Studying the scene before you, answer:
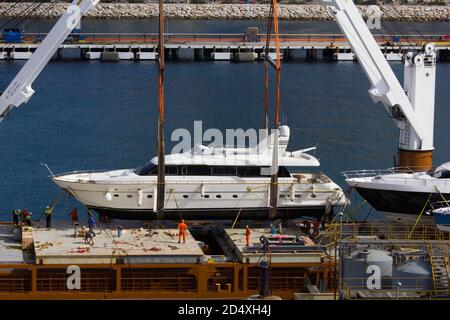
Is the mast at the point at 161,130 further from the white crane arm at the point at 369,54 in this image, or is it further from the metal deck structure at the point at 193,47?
the metal deck structure at the point at 193,47

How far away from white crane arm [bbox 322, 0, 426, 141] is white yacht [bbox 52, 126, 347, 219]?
373 centimetres

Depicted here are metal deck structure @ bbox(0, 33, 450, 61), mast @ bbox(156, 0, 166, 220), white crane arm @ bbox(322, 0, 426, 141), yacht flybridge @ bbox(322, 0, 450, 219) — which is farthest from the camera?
metal deck structure @ bbox(0, 33, 450, 61)

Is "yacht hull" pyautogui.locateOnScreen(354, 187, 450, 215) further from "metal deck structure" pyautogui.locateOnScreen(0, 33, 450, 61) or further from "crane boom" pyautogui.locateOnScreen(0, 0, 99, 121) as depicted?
"metal deck structure" pyautogui.locateOnScreen(0, 33, 450, 61)

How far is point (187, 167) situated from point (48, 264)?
826 cm

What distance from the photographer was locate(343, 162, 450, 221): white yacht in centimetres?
4231

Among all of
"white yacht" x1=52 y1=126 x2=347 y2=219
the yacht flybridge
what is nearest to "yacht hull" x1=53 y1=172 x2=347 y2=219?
"white yacht" x1=52 y1=126 x2=347 y2=219

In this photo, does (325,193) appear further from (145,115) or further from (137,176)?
(145,115)

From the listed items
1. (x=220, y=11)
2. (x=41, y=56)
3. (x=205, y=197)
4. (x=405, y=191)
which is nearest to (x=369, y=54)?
(x=405, y=191)

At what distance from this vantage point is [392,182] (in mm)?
42844

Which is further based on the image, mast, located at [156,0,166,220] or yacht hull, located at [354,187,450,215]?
yacht hull, located at [354,187,450,215]

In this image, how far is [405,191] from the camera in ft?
139

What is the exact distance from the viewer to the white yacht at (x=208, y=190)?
139 feet

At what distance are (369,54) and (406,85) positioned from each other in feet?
8.65

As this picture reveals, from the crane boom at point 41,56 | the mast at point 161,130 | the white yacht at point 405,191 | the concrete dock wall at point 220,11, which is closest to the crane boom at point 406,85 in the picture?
the white yacht at point 405,191
